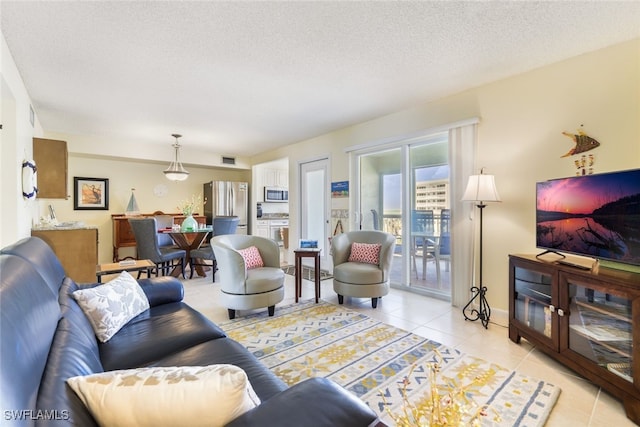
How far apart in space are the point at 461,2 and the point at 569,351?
245 centimetres

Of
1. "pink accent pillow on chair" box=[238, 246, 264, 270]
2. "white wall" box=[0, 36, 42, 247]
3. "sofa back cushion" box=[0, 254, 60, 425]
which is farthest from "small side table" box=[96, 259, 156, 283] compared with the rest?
"sofa back cushion" box=[0, 254, 60, 425]

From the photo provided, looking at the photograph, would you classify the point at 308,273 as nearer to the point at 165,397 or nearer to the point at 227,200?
the point at 227,200

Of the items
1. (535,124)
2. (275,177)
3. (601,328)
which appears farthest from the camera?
(275,177)

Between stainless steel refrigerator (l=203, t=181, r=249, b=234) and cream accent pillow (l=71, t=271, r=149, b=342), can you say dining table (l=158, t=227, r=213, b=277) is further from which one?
cream accent pillow (l=71, t=271, r=149, b=342)

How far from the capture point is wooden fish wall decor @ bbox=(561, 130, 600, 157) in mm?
2393

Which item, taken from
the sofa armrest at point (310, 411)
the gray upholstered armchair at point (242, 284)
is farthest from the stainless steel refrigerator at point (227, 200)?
the sofa armrest at point (310, 411)

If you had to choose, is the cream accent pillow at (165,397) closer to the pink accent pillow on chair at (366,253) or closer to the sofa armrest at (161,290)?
the sofa armrest at (161,290)

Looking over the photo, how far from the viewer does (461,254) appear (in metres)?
3.24

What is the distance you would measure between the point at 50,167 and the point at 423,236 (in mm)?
4828

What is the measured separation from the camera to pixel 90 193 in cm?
560

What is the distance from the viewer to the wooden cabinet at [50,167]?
3.46 m

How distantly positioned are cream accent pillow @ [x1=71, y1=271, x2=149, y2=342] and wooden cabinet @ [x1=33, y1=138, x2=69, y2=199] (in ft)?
8.29

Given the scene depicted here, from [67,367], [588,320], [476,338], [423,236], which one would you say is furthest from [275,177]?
[67,367]

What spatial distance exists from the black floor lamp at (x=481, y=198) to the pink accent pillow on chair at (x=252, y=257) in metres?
2.33
